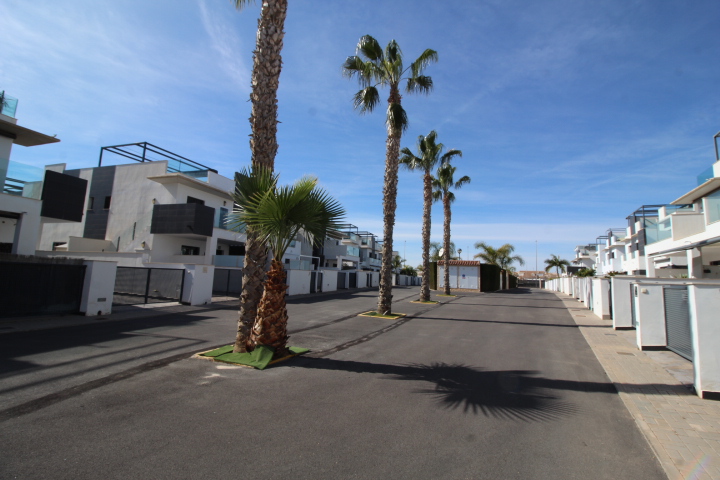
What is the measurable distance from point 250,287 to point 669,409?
7.36 metres

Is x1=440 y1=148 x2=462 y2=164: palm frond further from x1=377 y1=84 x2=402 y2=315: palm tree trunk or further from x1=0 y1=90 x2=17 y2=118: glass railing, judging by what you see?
x1=0 y1=90 x2=17 y2=118: glass railing

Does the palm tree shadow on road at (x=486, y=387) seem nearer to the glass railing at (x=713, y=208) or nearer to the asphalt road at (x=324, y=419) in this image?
the asphalt road at (x=324, y=419)

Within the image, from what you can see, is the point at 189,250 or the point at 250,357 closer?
the point at 250,357

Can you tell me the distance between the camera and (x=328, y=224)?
312 inches

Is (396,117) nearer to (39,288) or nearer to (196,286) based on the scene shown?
(196,286)

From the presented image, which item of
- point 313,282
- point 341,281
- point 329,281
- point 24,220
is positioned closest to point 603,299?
point 313,282

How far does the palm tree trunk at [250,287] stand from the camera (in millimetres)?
7695

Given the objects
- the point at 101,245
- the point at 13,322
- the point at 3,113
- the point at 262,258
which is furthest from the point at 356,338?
the point at 101,245

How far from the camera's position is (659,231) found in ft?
74.6

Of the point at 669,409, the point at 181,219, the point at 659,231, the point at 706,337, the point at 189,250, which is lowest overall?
the point at 669,409

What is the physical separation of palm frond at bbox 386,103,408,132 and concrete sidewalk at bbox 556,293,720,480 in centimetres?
1136

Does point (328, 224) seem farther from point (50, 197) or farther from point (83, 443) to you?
point (50, 197)

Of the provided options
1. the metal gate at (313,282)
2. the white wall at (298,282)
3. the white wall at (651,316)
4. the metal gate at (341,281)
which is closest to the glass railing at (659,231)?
the white wall at (651,316)

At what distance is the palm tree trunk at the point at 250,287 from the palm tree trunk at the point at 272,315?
34 centimetres
